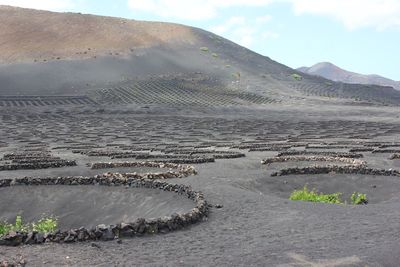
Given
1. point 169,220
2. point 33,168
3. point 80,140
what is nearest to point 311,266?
point 169,220

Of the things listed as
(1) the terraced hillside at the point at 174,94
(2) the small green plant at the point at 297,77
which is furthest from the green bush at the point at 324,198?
(2) the small green plant at the point at 297,77

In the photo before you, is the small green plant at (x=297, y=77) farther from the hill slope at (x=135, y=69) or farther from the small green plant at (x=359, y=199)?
the small green plant at (x=359, y=199)

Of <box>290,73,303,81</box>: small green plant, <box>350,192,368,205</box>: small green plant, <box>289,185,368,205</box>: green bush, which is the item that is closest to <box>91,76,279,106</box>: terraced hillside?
<box>290,73,303,81</box>: small green plant

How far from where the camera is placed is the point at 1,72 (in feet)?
333

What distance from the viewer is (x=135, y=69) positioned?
114 meters

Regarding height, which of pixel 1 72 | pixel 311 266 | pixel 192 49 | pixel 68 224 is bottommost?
pixel 68 224

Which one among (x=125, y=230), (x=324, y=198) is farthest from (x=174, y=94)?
(x=125, y=230)

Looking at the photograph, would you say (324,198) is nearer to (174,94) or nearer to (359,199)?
(359,199)

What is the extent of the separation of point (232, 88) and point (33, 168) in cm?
8178

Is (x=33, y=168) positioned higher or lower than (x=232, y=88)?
lower

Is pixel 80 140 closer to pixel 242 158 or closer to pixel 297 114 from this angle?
Answer: pixel 242 158

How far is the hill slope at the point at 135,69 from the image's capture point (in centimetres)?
9562

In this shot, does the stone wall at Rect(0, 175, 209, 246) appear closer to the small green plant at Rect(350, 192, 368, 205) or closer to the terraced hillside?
the small green plant at Rect(350, 192, 368, 205)

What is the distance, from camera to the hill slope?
314ft
